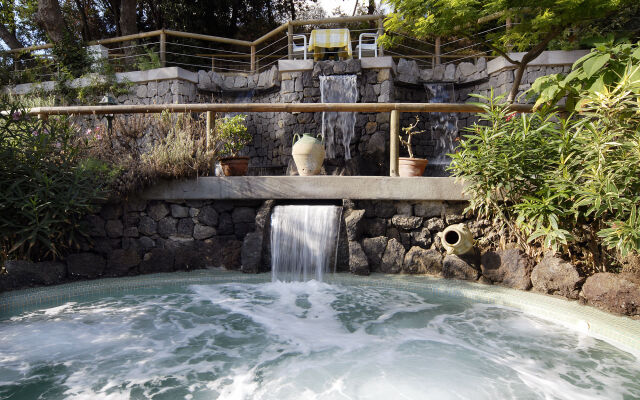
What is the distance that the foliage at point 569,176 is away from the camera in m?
3.05

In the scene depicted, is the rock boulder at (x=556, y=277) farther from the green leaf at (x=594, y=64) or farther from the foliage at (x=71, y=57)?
the foliage at (x=71, y=57)

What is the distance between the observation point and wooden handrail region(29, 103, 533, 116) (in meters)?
4.34

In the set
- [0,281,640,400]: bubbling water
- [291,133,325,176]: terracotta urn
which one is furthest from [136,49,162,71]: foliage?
[0,281,640,400]: bubbling water

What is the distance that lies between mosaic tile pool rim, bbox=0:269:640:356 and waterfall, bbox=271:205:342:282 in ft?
0.51

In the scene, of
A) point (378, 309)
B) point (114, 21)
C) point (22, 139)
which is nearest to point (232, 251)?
point (378, 309)

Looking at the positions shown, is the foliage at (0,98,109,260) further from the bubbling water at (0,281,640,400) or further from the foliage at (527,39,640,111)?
the foliage at (527,39,640,111)

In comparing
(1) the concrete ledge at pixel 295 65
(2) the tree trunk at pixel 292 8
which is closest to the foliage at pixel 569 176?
(1) the concrete ledge at pixel 295 65

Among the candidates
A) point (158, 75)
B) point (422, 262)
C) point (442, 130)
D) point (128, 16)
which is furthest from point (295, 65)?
point (422, 262)

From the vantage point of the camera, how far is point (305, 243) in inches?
169

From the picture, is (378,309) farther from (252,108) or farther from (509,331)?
(252,108)

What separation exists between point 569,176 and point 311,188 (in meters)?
2.28

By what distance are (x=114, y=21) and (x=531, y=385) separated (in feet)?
53.8

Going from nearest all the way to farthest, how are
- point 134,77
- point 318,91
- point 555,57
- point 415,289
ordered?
point 415,289, point 555,57, point 318,91, point 134,77

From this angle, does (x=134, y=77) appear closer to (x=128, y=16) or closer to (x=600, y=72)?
(x=128, y=16)
